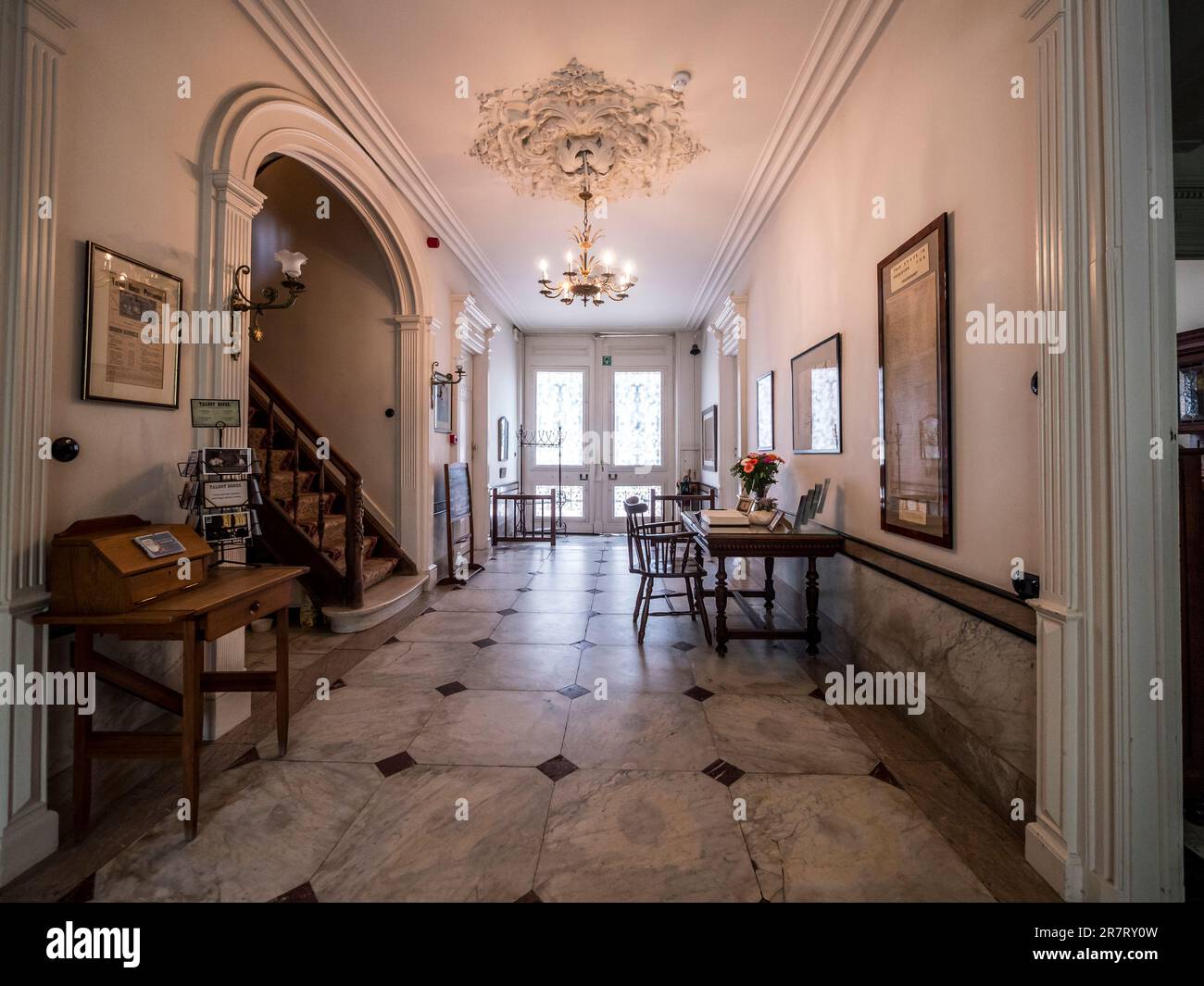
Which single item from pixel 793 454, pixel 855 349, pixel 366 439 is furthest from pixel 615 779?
pixel 366 439

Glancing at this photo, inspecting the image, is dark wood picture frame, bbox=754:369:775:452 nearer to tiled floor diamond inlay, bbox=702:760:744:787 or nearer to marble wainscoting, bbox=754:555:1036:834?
marble wainscoting, bbox=754:555:1036:834

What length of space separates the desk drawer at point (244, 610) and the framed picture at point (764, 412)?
4088mm

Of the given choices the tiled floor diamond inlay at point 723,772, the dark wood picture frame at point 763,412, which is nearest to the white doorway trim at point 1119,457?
the tiled floor diamond inlay at point 723,772

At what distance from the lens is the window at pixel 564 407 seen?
9.24 meters

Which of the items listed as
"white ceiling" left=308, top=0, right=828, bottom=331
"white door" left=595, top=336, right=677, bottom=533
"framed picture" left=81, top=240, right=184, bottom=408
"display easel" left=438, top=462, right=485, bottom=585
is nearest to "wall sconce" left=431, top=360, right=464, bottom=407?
"display easel" left=438, top=462, right=485, bottom=585

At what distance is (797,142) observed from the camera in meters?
3.67

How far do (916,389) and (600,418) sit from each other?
23.1 feet

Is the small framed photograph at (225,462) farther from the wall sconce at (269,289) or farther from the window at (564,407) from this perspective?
the window at (564,407)

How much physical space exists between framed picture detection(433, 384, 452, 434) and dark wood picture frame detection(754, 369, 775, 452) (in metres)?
3.26

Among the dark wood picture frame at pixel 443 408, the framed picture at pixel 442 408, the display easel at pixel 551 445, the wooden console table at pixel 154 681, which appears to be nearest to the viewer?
the wooden console table at pixel 154 681

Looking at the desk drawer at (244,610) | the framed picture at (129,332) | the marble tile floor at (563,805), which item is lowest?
the marble tile floor at (563,805)

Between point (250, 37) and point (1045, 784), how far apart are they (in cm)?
468

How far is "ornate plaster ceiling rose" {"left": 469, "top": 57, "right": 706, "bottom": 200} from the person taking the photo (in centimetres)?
330
